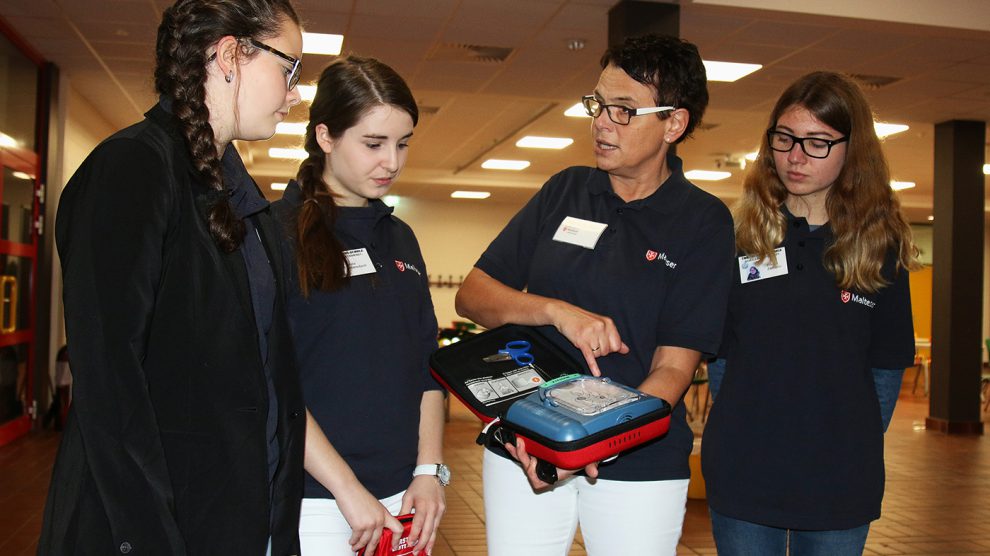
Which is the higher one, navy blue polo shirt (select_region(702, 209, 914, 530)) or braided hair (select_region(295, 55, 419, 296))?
braided hair (select_region(295, 55, 419, 296))

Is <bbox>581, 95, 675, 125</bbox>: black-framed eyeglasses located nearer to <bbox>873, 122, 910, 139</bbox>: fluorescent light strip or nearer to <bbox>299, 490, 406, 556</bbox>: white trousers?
<bbox>299, 490, 406, 556</bbox>: white trousers

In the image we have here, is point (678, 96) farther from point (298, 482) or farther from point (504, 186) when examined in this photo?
point (504, 186)

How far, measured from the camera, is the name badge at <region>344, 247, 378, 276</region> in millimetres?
1670

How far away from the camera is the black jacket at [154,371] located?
1.03m

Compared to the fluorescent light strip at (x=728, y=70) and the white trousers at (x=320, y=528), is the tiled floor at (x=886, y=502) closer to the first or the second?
the white trousers at (x=320, y=528)

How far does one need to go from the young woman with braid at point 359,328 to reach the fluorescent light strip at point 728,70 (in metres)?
6.40

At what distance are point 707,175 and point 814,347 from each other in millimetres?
14361

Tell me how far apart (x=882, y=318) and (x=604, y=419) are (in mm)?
940

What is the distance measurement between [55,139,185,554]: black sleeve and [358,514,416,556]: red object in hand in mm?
573

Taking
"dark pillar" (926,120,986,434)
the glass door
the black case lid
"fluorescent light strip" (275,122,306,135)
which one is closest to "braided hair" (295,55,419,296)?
the black case lid

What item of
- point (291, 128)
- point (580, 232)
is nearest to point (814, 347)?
point (580, 232)

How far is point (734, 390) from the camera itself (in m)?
A: 1.95

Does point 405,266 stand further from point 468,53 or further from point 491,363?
point 468,53

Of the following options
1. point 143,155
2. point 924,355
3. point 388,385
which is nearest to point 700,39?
point 388,385
